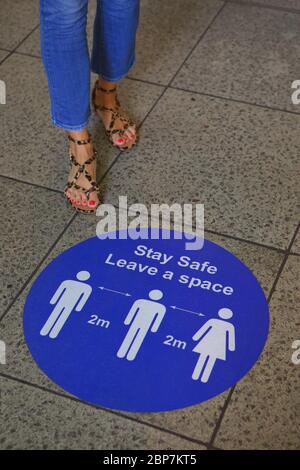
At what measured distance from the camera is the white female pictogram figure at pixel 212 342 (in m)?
1.52

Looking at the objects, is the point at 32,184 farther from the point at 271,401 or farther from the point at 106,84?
the point at 271,401

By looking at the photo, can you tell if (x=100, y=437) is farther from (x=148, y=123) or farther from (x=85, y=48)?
(x=148, y=123)

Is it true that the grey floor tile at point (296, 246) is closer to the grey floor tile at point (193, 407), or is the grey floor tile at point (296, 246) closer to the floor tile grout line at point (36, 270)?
the grey floor tile at point (193, 407)

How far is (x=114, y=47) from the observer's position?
6.21ft

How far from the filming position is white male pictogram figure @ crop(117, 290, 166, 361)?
5.10 ft

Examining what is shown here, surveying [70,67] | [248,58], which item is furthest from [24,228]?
[248,58]

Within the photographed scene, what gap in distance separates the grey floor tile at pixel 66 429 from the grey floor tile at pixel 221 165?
0.66 m

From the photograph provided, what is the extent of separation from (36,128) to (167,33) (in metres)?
0.76

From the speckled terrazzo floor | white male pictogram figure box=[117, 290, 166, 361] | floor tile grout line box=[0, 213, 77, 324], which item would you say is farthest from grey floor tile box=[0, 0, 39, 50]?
white male pictogram figure box=[117, 290, 166, 361]

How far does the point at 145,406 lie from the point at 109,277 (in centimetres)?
39

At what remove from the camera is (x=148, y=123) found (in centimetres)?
220

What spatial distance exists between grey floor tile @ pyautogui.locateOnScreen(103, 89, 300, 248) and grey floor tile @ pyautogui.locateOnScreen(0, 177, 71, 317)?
176 millimetres

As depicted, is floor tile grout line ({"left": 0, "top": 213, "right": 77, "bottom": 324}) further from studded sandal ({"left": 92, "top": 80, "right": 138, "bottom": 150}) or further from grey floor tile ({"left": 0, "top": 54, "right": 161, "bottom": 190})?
studded sandal ({"left": 92, "top": 80, "right": 138, "bottom": 150})

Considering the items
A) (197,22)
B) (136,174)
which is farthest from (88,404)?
(197,22)
